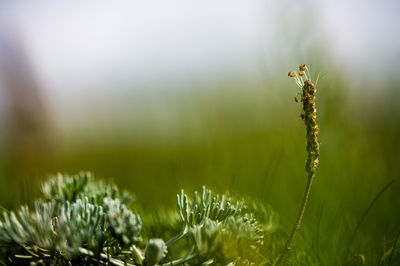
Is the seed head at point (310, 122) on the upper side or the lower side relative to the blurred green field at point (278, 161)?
upper

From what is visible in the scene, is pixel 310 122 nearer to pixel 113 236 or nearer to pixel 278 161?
pixel 113 236

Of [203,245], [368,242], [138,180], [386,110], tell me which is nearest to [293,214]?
[368,242]

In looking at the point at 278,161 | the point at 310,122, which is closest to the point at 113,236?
the point at 310,122

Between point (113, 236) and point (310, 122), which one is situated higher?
point (310, 122)

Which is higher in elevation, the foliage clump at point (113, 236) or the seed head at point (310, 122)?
the seed head at point (310, 122)

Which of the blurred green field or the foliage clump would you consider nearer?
the foliage clump

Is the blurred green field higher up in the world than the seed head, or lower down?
lower down

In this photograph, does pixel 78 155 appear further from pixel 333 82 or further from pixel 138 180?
pixel 333 82

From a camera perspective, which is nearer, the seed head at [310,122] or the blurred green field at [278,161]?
the seed head at [310,122]
